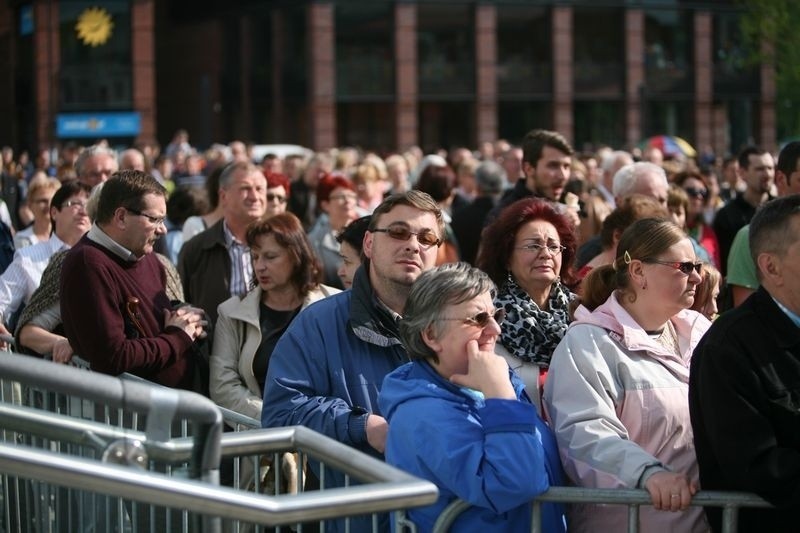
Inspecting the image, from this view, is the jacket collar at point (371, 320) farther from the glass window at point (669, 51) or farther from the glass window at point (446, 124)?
the glass window at point (669, 51)

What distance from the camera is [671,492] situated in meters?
4.09

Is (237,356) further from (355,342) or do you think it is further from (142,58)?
(142,58)

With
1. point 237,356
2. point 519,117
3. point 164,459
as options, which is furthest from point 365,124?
point 164,459

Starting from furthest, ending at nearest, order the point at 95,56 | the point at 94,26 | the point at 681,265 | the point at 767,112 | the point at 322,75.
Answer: the point at 767,112 → the point at 95,56 → the point at 94,26 → the point at 322,75 → the point at 681,265

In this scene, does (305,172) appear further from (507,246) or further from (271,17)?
(271,17)

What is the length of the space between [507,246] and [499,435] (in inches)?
74.8

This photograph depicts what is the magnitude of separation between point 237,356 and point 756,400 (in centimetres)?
313

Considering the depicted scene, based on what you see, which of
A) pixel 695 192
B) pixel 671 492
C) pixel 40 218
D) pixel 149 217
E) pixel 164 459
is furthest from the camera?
pixel 695 192

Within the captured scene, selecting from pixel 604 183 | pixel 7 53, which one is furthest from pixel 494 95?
pixel 604 183

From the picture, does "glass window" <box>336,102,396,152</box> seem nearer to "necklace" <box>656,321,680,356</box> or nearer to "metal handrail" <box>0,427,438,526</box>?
"necklace" <box>656,321,680,356</box>

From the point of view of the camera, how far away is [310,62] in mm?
46406

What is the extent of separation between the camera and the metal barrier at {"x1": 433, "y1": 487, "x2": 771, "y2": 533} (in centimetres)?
406

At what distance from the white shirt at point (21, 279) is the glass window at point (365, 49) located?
39747 millimetres

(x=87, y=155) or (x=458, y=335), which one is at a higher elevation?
(x=87, y=155)
